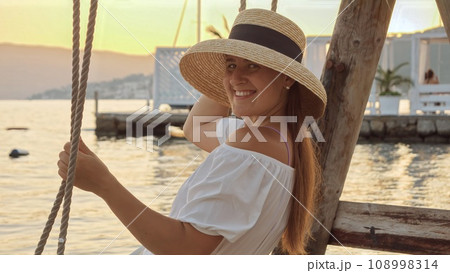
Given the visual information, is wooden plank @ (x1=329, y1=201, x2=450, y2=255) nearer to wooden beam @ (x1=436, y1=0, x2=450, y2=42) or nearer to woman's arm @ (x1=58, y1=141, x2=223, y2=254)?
wooden beam @ (x1=436, y1=0, x2=450, y2=42)

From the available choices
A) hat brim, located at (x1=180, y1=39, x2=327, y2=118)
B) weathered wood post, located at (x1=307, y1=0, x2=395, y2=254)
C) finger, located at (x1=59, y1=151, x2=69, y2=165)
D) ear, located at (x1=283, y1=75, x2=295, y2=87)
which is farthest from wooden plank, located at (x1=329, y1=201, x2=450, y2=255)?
finger, located at (x1=59, y1=151, x2=69, y2=165)

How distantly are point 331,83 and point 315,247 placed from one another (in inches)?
27.9

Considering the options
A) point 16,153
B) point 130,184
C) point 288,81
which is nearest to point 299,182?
point 288,81

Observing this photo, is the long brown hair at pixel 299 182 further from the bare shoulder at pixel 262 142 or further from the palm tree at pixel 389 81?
the palm tree at pixel 389 81

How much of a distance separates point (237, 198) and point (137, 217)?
25 cm

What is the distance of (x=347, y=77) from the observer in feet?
9.25

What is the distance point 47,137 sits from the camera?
Result: 2089 cm

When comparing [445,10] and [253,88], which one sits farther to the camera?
[445,10]

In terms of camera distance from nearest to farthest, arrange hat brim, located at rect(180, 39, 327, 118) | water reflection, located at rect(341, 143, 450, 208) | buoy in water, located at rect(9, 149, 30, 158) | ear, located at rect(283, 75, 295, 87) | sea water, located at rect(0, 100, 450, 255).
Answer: hat brim, located at rect(180, 39, 327, 118) → ear, located at rect(283, 75, 295, 87) → sea water, located at rect(0, 100, 450, 255) → water reflection, located at rect(341, 143, 450, 208) → buoy in water, located at rect(9, 149, 30, 158)

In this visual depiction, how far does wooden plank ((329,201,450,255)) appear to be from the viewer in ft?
9.18

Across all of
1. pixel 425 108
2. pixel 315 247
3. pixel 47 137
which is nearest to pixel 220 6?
pixel 47 137

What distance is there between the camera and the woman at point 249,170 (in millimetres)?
1643

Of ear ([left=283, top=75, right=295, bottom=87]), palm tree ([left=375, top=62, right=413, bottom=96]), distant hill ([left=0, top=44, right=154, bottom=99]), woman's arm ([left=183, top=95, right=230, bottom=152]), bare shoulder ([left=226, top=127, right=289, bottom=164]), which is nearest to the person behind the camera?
bare shoulder ([left=226, top=127, right=289, bottom=164])

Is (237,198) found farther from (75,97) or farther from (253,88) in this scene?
(75,97)
